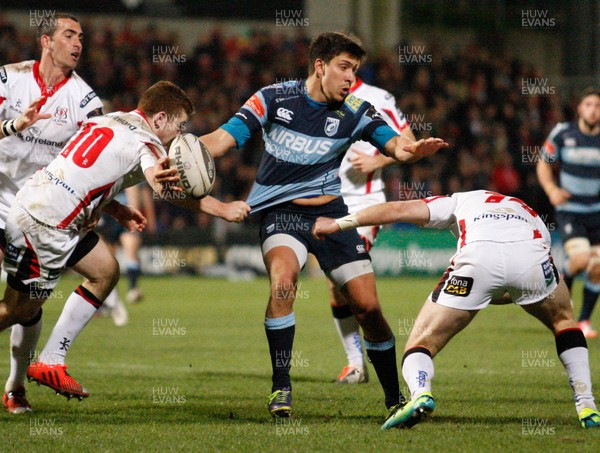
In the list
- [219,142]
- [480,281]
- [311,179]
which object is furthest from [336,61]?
[480,281]

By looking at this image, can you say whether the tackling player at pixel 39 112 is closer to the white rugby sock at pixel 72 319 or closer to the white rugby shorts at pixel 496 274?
the white rugby sock at pixel 72 319

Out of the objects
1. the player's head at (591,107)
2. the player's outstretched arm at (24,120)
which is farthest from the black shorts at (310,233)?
the player's head at (591,107)

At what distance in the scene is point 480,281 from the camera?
5.82 m

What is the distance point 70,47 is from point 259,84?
1759cm

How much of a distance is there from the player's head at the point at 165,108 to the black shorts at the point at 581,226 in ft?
22.2

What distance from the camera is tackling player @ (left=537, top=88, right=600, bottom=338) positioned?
11.7 metres

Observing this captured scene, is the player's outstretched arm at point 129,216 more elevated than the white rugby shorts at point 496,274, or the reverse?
the player's outstretched arm at point 129,216

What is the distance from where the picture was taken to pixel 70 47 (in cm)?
693

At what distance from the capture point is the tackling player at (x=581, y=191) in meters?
11.7

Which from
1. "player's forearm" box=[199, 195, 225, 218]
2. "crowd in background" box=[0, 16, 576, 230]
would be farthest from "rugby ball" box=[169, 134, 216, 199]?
"crowd in background" box=[0, 16, 576, 230]

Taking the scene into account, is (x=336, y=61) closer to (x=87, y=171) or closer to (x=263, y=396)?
(x=87, y=171)

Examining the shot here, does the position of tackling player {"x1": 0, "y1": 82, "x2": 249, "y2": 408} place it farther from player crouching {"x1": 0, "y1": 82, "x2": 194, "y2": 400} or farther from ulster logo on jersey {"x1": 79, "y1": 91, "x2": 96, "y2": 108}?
ulster logo on jersey {"x1": 79, "y1": 91, "x2": 96, "y2": 108}

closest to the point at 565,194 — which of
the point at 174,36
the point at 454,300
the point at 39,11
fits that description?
the point at 454,300

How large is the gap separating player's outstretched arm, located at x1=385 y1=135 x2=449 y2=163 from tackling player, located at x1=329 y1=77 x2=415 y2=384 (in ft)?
4.64
